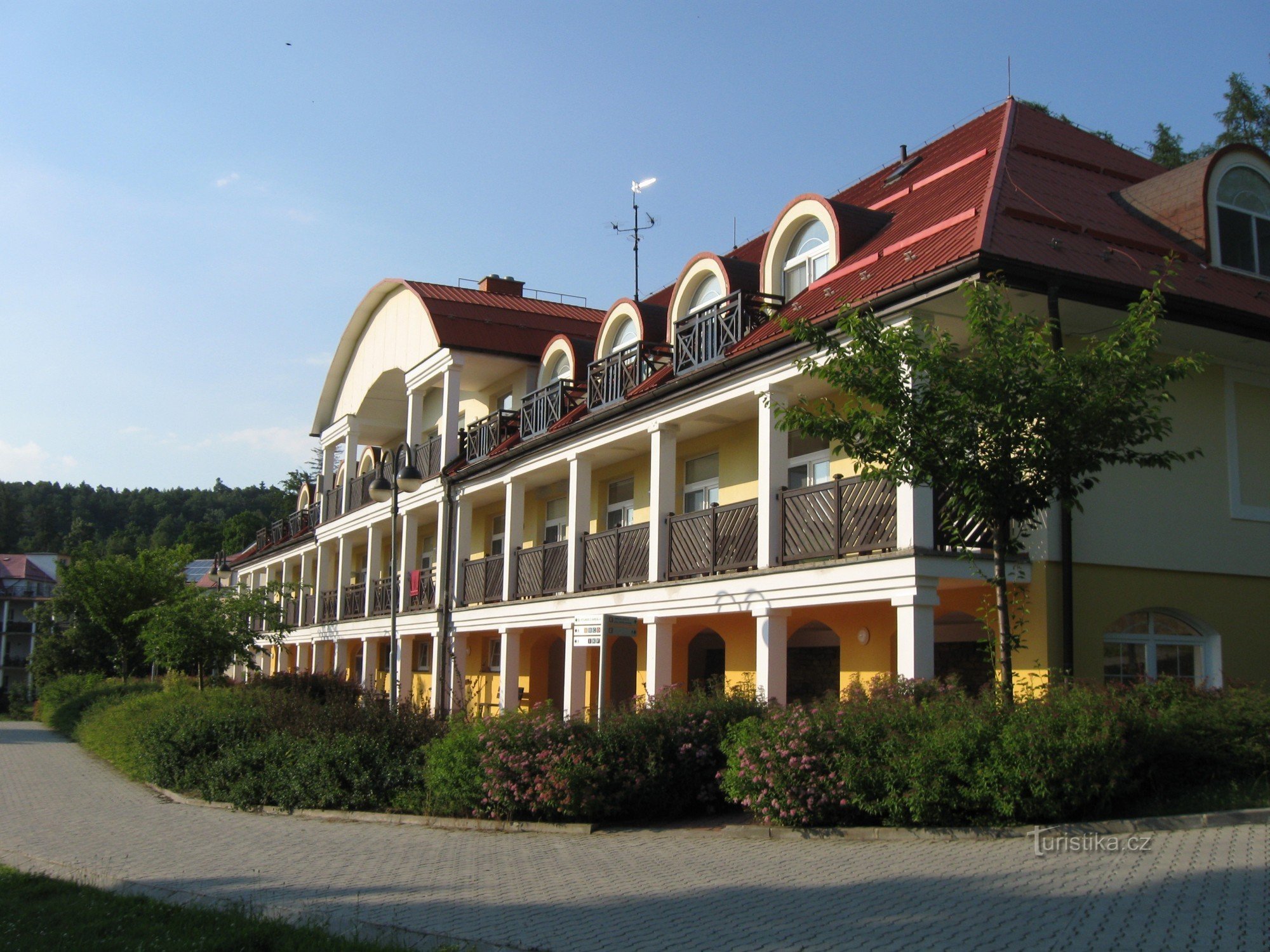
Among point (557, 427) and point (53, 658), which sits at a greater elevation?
point (557, 427)

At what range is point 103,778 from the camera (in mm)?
19906

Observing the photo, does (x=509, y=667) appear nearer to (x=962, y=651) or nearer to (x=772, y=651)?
(x=772, y=651)

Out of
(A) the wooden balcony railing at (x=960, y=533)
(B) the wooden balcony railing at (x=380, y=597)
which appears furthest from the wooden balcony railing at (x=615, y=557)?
(B) the wooden balcony railing at (x=380, y=597)

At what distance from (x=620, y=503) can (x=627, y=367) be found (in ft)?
11.4

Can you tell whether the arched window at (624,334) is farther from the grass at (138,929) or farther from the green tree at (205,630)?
the grass at (138,929)

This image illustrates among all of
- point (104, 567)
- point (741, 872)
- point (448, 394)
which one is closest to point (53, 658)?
point (104, 567)

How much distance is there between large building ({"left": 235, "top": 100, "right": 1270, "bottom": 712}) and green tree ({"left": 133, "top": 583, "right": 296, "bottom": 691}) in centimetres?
702

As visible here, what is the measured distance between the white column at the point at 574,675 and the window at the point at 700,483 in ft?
10.1

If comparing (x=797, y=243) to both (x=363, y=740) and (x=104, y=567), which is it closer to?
→ (x=363, y=740)

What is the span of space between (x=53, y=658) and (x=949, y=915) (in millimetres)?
53046

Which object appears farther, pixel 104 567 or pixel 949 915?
pixel 104 567

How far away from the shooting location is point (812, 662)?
18.9 metres

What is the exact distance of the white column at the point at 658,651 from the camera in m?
17.6

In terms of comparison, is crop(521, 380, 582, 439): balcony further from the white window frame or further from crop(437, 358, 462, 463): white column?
the white window frame
